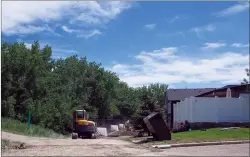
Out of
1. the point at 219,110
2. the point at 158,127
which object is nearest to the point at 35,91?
the point at 219,110

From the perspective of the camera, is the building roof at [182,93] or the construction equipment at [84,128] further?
the building roof at [182,93]

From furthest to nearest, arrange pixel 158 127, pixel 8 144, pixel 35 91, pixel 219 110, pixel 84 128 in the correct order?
1. pixel 35 91
2. pixel 219 110
3. pixel 84 128
4. pixel 158 127
5. pixel 8 144

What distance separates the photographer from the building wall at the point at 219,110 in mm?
35031

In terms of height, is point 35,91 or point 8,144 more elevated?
point 35,91

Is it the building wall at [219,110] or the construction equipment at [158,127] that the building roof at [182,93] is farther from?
the construction equipment at [158,127]

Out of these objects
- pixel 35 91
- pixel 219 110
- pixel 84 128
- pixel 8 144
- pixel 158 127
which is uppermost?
pixel 35 91

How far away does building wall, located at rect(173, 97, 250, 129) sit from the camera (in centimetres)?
3503

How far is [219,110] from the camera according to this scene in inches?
1395

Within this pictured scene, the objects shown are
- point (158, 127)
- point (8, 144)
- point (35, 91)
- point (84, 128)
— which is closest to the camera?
point (8, 144)

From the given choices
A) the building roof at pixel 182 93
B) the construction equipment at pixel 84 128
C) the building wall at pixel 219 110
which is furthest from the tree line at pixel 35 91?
the building roof at pixel 182 93

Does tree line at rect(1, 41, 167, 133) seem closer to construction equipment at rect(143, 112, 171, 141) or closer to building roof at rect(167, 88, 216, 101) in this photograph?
building roof at rect(167, 88, 216, 101)

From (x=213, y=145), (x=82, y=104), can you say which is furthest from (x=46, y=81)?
(x=213, y=145)

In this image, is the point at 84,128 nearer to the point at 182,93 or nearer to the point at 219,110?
the point at 219,110

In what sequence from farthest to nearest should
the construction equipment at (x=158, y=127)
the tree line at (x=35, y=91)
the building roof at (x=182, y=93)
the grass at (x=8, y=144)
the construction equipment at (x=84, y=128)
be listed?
the building roof at (x=182, y=93) < the tree line at (x=35, y=91) < the construction equipment at (x=84, y=128) < the construction equipment at (x=158, y=127) < the grass at (x=8, y=144)
